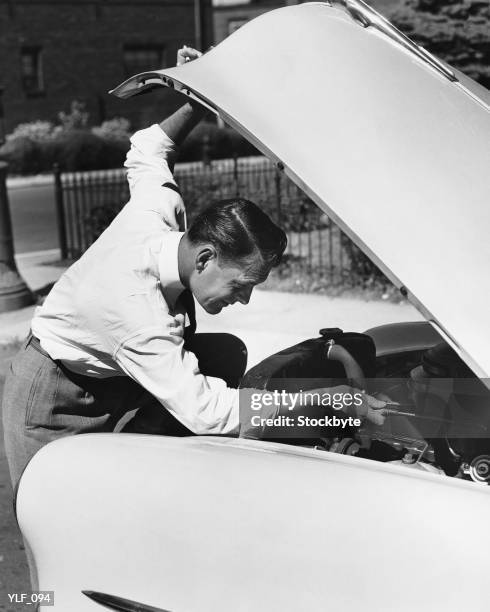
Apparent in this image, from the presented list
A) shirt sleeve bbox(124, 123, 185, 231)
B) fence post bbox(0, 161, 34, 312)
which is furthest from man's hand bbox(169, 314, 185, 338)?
fence post bbox(0, 161, 34, 312)

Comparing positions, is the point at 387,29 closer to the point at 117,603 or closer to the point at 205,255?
the point at 205,255

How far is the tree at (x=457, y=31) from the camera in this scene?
760cm

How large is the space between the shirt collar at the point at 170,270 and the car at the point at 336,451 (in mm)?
393

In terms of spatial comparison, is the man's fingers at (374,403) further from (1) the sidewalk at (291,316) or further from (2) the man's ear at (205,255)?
(1) the sidewalk at (291,316)

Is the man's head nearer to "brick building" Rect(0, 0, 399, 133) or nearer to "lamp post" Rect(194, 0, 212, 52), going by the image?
"brick building" Rect(0, 0, 399, 133)

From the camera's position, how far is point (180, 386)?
2201mm

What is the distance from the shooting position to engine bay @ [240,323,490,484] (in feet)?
7.54

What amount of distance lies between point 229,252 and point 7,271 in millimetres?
5976

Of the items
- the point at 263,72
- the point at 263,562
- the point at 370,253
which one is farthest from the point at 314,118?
the point at 263,562

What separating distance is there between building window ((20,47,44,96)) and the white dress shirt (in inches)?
1033

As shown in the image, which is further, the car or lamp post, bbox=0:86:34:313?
lamp post, bbox=0:86:34:313

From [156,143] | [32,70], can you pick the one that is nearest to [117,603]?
[156,143]

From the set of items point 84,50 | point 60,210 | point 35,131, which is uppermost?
point 84,50

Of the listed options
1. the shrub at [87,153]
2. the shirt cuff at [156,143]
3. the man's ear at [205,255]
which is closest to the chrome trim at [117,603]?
the man's ear at [205,255]
